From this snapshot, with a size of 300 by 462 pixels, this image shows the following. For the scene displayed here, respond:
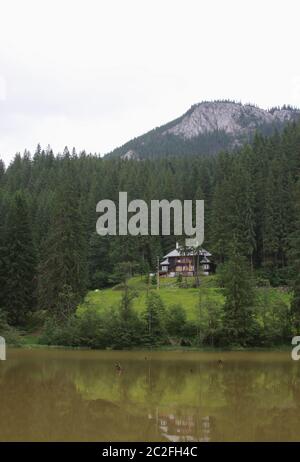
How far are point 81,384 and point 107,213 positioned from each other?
2593 inches

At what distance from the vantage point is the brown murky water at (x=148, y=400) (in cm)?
1507

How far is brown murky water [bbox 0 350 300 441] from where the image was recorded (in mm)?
15070

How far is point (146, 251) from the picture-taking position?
276 ft

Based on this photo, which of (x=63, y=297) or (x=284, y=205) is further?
(x=284, y=205)

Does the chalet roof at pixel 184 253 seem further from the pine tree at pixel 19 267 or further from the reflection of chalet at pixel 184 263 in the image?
the pine tree at pixel 19 267

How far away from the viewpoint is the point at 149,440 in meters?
13.9

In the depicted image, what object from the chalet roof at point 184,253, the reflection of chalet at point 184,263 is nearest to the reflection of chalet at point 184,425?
the chalet roof at point 184,253

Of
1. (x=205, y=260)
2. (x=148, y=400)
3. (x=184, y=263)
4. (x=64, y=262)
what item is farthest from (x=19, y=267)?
(x=148, y=400)

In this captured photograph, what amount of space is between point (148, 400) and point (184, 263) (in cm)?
5891

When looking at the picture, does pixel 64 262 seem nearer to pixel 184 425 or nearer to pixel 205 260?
pixel 205 260

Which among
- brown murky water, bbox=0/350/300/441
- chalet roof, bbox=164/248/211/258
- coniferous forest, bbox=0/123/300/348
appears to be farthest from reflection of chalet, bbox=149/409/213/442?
chalet roof, bbox=164/248/211/258

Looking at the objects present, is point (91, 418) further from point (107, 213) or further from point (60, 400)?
point (107, 213)

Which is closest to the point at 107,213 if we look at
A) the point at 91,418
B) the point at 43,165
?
the point at 43,165

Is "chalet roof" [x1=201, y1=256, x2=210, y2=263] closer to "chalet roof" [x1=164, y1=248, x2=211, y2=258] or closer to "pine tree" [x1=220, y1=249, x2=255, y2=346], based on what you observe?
"chalet roof" [x1=164, y1=248, x2=211, y2=258]
